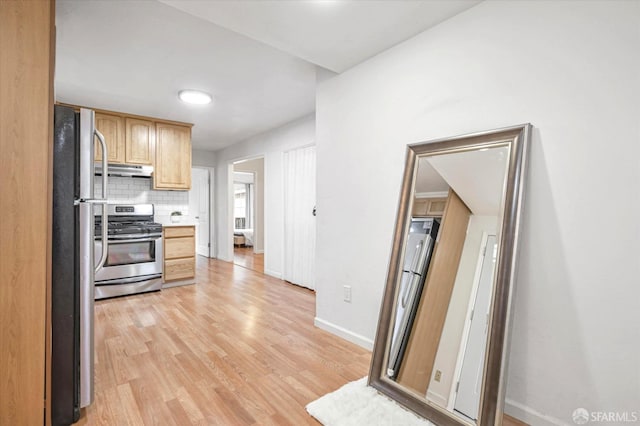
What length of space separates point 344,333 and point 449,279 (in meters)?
1.14

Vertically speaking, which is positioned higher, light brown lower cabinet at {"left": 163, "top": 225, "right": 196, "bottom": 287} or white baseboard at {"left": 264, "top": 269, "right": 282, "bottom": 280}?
light brown lower cabinet at {"left": 163, "top": 225, "right": 196, "bottom": 287}

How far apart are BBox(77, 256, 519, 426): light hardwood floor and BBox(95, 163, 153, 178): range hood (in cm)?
175

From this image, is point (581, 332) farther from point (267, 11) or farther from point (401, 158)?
point (267, 11)

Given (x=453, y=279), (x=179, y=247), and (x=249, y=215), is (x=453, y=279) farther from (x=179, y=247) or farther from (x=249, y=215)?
(x=249, y=215)

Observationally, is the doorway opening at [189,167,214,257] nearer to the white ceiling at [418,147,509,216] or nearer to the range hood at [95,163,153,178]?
the range hood at [95,163,153,178]

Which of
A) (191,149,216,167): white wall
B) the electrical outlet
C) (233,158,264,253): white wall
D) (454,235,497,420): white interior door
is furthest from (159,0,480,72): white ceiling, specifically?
(233,158,264,253): white wall

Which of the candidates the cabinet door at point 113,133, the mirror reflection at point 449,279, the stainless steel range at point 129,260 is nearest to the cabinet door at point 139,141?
the cabinet door at point 113,133

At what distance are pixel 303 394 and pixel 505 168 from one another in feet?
5.59

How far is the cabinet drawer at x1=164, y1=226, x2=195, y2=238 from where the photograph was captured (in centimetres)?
443

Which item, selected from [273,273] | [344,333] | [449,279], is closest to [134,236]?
[273,273]

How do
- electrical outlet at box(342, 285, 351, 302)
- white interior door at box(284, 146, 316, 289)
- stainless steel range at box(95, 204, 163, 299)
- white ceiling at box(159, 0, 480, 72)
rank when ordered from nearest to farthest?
white ceiling at box(159, 0, 480, 72) < electrical outlet at box(342, 285, 351, 302) < stainless steel range at box(95, 204, 163, 299) < white interior door at box(284, 146, 316, 289)

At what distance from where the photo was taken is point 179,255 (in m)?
4.50

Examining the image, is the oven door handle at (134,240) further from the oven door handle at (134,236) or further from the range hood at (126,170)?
the range hood at (126,170)

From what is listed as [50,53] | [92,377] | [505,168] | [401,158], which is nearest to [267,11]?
[50,53]
